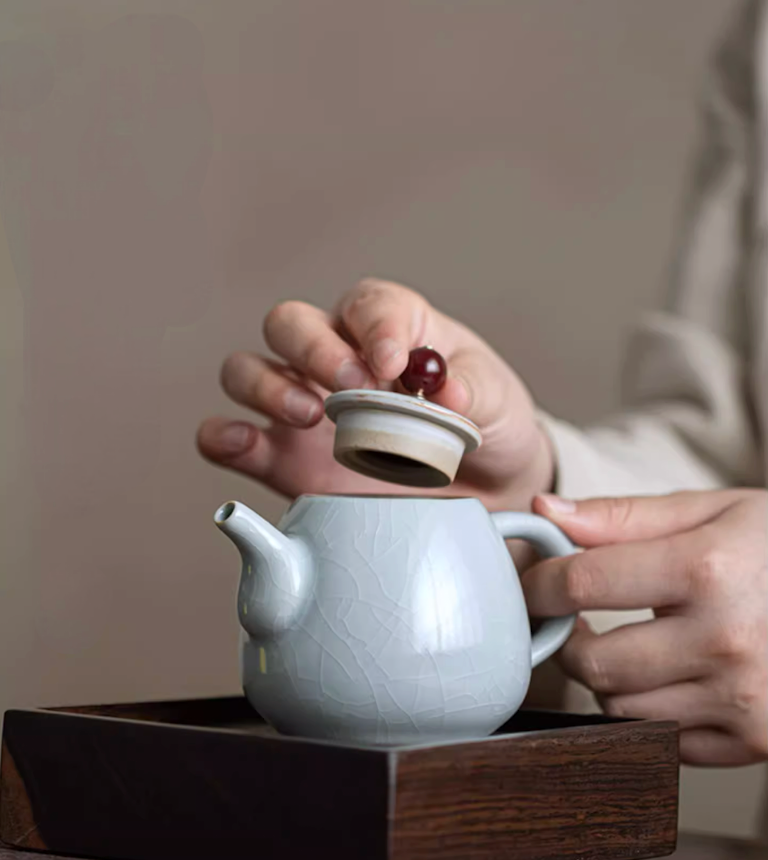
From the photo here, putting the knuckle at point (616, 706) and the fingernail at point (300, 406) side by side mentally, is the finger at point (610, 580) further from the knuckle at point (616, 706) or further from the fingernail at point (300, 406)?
the fingernail at point (300, 406)

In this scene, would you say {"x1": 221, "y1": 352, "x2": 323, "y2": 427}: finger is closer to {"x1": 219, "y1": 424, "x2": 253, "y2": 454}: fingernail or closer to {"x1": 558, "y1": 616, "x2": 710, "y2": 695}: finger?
{"x1": 219, "y1": 424, "x2": 253, "y2": 454}: fingernail

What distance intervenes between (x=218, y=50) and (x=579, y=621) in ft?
4.24

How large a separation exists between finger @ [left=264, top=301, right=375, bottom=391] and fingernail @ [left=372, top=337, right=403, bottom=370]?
46mm

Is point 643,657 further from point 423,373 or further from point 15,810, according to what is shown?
point 15,810

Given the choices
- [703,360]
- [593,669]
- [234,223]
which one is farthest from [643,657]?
[234,223]

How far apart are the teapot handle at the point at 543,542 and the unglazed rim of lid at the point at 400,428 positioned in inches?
1.8

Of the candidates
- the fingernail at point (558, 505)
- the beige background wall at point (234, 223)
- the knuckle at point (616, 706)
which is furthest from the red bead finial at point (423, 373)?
the beige background wall at point (234, 223)

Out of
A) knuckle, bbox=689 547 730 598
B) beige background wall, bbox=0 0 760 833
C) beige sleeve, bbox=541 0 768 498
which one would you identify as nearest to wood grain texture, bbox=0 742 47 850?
knuckle, bbox=689 547 730 598

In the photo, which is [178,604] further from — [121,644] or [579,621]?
[579,621]

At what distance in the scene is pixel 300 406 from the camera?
2.12 ft

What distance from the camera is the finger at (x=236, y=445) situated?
697 millimetres

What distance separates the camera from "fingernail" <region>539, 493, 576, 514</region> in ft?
1.95

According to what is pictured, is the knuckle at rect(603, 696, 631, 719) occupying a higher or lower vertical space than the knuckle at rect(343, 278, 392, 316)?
lower

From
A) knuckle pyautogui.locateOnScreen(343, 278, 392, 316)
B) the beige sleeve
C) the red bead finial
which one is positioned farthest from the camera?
the beige sleeve
